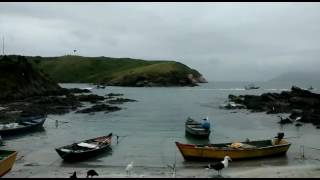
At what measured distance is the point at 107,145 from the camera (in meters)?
38.3

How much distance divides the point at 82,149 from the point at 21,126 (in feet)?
54.4

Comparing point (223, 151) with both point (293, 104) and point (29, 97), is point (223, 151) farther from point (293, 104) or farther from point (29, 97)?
point (29, 97)

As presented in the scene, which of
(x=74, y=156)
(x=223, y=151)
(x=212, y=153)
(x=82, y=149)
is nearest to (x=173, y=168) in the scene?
(x=212, y=153)

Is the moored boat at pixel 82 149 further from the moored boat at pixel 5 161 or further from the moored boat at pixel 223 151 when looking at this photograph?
the moored boat at pixel 223 151

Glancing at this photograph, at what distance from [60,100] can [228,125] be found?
3974 cm

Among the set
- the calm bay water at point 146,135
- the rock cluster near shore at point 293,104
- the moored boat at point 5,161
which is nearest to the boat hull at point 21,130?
the calm bay water at point 146,135

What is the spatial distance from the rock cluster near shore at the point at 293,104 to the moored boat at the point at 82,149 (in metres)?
33.0

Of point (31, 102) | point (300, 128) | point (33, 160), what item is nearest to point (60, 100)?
point (31, 102)

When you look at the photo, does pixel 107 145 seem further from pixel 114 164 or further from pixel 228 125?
pixel 228 125

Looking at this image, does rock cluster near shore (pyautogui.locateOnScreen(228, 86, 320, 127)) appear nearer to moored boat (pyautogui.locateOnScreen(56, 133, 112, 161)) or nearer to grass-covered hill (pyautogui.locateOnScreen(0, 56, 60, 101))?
moored boat (pyautogui.locateOnScreen(56, 133, 112, 161))

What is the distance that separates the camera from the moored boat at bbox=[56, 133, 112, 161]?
108 feet

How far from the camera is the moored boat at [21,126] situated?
4669cm

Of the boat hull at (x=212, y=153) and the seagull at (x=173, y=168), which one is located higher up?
the boat hull at (x=212, y=153)

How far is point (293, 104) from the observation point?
8212 cm
